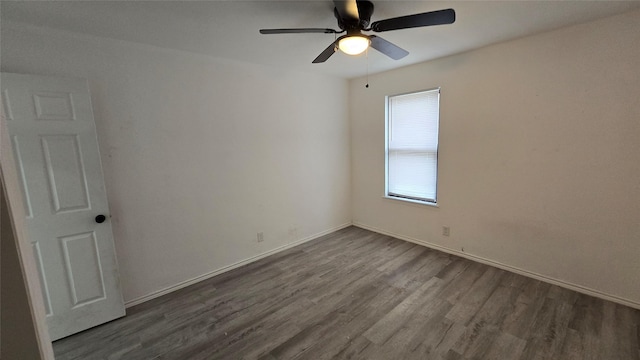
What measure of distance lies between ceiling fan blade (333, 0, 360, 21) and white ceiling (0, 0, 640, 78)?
26 centimetres

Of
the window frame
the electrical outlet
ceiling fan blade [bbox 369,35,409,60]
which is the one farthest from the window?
ceiling fan blade [bbox 369,35,409,60]

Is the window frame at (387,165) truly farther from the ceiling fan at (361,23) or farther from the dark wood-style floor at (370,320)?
the ceiling fan at (361,23)

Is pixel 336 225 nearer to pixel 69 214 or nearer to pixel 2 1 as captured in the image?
pixel 69 214

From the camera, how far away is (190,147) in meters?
2.70

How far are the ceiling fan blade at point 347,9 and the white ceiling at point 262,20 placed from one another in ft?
0.85

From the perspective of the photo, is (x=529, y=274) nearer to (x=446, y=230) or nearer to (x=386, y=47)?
(x=446, y=230)

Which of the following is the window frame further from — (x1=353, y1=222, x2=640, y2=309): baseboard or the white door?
the white door

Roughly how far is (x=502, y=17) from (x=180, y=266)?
3.78 metres

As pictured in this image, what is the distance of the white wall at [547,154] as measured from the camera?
216 centimetres

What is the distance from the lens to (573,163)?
2.37 metres

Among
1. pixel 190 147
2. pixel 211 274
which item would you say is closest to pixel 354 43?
pixel 190 147

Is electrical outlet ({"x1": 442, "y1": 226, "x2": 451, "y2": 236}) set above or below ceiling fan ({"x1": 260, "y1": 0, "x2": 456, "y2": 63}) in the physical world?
below

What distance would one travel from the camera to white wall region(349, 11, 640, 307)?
2.16m

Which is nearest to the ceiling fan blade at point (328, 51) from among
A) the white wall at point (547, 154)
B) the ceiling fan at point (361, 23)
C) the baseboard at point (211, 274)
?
the ceiling fan at point (361, 23)
